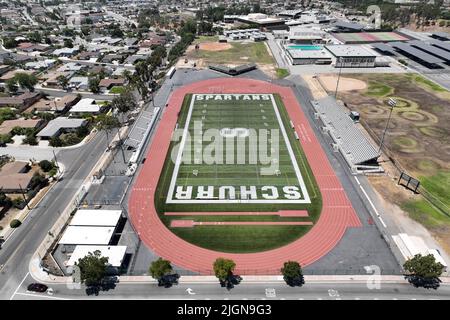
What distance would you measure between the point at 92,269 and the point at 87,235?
10281 mm

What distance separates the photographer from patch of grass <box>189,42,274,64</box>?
156475mm

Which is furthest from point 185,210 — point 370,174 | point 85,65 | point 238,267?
point 85,65

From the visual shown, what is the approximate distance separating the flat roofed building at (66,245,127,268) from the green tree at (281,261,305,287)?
25746mm

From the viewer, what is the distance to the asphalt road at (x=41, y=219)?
2029 inches

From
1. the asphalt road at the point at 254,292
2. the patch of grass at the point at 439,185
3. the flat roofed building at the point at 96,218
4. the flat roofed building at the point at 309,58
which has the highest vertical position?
the flat roofed building at the point at 309,58

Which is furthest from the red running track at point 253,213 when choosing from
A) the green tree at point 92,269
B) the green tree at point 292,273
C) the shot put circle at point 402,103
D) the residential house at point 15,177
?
the shot put circle at point 402,103

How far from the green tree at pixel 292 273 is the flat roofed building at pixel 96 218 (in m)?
30.7

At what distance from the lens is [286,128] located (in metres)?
92.8

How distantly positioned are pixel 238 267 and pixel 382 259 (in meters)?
24.1

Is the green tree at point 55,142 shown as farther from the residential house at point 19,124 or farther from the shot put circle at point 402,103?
the shot put circle at point 402,103

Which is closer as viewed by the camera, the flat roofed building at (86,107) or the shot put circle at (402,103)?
the flat roofed building at (86,107)

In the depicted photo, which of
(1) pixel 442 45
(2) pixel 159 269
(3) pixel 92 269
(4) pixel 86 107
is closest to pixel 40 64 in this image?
(4) pixel 86 107

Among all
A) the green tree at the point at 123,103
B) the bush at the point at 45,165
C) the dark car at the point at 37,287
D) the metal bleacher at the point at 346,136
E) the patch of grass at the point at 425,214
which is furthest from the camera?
the green tree at the point at 123,103

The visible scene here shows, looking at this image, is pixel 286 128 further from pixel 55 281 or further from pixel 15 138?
pixel 15 138
